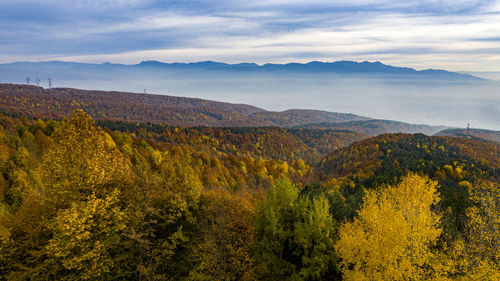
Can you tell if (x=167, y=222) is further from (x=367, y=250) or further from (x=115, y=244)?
(x=367, y=250)

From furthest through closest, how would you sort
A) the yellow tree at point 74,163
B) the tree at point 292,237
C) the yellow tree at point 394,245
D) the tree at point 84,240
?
the tree at point 292,237 < the yellow tree at point 74,163 < the yellow tree at point 394,245 < the tree at point 84,240

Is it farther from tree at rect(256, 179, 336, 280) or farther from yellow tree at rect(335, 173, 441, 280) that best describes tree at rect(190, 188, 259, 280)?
yellow tree at rect(335, 173, 441, 280)

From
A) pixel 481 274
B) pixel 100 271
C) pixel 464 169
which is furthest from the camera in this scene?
pixel 464 169

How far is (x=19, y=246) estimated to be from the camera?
2642cm

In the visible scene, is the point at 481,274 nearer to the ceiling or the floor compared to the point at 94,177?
nearer to the floor

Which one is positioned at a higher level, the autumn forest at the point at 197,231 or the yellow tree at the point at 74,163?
the yellow tree at the point at 74,163

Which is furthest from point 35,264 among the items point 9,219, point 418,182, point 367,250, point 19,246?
point 418,182

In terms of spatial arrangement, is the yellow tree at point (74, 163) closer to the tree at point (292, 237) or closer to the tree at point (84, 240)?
the tree at point (84, 240)

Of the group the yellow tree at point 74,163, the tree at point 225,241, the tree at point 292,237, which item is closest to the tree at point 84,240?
the yellow tree at point 74,163

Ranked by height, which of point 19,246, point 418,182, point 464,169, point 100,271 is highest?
point 418,182

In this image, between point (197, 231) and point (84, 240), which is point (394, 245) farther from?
point (84, 240)

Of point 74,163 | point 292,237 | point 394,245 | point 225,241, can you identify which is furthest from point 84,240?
point 394,245

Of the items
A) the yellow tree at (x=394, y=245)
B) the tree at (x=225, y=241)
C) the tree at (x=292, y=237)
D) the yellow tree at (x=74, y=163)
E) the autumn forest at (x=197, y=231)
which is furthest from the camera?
the tree at (x=292, y=237)

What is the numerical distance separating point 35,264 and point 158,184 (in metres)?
13.1
